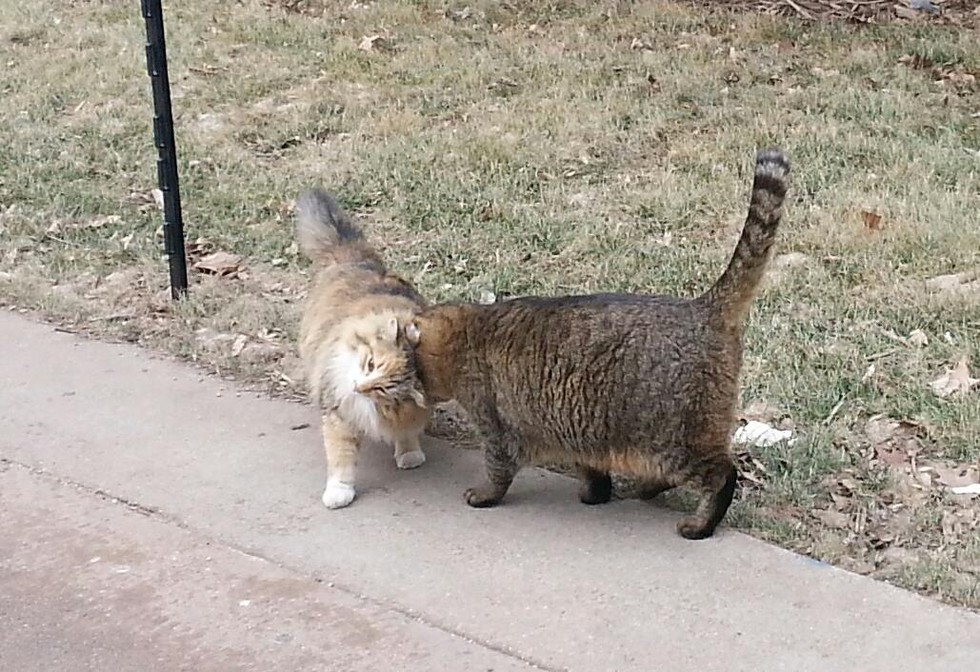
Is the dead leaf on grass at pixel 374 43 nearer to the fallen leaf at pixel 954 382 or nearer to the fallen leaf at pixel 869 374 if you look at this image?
the fallen leaf at pixel 869 374

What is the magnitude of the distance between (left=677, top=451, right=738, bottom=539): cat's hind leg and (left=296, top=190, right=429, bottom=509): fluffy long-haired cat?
0.89 m

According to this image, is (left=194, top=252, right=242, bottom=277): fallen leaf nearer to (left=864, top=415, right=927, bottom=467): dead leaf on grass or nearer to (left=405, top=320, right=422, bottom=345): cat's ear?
(left=405, top=320, right=422, bottom=345): cat's ear

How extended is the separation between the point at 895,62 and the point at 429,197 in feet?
11.4

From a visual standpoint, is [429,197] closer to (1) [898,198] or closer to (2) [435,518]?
(1) [898,198]

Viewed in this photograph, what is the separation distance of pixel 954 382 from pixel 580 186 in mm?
2779

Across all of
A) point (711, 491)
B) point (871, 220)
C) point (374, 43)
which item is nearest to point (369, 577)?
point (711, 491)

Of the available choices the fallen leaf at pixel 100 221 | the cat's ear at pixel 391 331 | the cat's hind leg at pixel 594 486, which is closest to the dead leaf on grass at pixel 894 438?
the cat's hind leg at pixel 594 486

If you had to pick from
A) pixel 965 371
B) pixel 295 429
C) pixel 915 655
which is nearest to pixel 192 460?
pixel 295 429

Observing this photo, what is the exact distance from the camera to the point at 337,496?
4.36m

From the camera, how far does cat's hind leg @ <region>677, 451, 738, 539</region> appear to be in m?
4.03

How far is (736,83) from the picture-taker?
341 inches

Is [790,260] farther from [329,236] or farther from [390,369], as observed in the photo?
[390,369]

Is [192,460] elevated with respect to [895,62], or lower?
lower

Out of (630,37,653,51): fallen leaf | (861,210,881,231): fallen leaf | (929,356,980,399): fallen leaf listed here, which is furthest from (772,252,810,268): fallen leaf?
(630,37,653,51): fallen leaf
